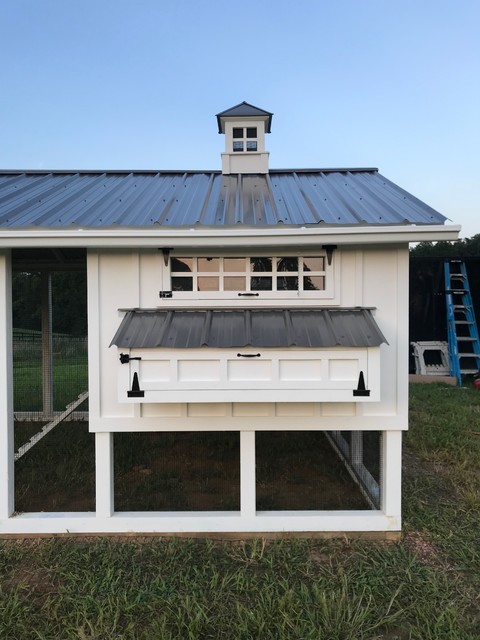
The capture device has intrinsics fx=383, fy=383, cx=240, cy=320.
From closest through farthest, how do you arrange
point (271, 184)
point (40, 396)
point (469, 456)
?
point (271, 184) < point (469, 456) < point (40, 396)

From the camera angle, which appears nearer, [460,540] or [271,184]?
[460,540]

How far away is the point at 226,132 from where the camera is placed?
495 cm

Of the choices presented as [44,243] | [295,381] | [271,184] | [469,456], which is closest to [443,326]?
[469,456]

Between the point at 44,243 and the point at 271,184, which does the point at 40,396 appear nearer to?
the point at 44,243

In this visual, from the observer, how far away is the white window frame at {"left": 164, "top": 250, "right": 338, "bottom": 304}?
3.23 m

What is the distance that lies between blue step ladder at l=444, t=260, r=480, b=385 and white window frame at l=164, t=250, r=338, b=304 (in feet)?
27.8

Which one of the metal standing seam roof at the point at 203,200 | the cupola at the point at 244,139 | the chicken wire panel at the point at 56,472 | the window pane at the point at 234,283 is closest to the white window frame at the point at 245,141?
the cupola at the point at 244,139

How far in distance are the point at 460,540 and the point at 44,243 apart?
13.6ft

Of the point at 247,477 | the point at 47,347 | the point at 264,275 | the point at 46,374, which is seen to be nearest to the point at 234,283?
Answer: the point at 264,275

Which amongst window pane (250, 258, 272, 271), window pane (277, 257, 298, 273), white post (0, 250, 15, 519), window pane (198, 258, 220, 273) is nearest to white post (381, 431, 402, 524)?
window pane (277, 257, 298, 273)

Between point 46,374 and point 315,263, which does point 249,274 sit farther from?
point 46,374

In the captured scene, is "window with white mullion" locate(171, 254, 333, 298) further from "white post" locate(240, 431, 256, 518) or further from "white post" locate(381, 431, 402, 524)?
"white post" locate(381, 431, 402, 524)

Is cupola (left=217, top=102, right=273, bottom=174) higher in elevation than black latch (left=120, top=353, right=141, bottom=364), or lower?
higher

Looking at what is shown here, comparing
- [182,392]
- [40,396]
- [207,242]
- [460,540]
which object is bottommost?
[460,540]
